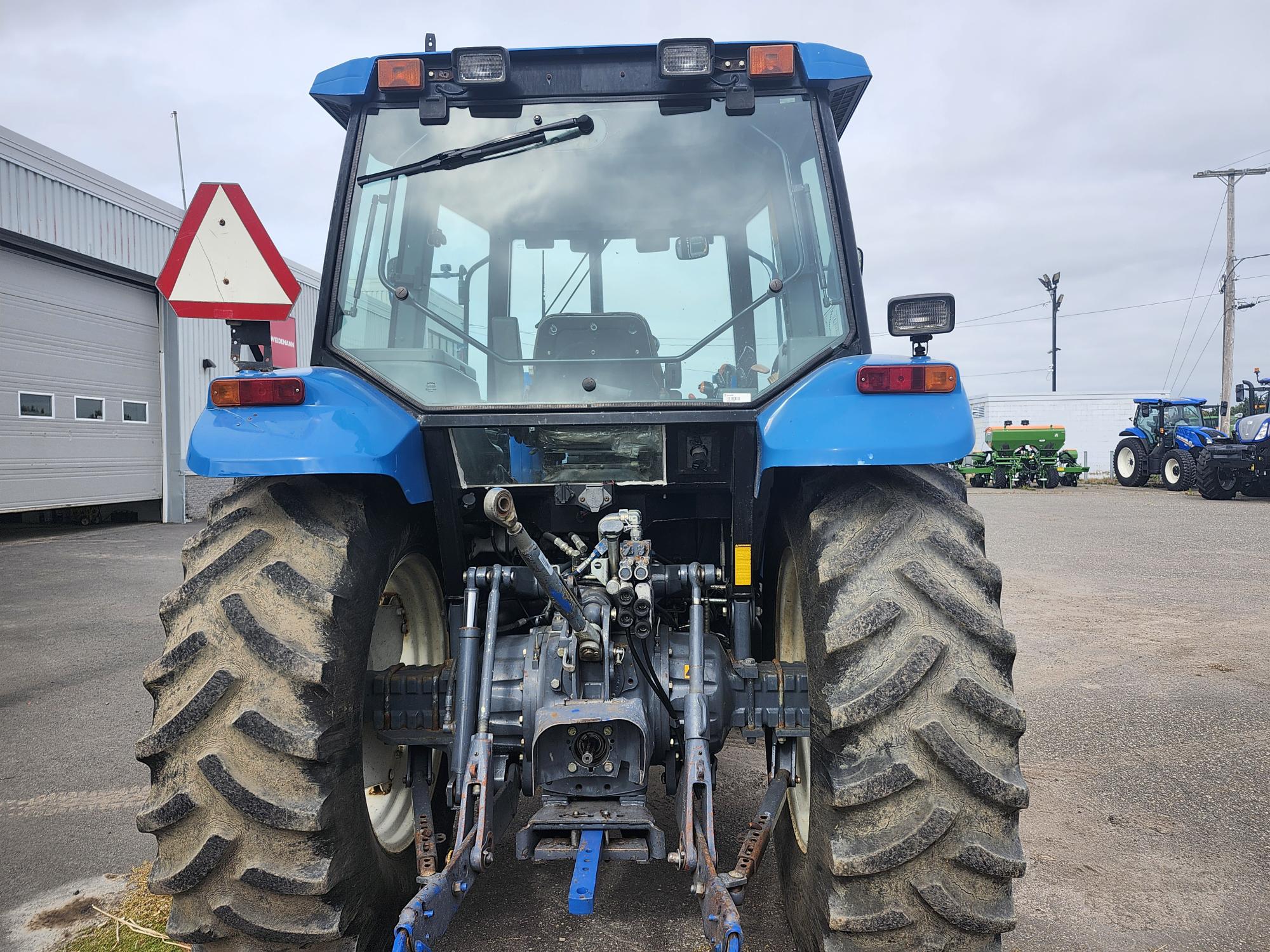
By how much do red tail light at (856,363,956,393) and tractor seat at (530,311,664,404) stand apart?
0.62m

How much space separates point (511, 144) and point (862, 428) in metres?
1.38

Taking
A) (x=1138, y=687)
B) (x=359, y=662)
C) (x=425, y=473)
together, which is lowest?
(x=1138, y=687)

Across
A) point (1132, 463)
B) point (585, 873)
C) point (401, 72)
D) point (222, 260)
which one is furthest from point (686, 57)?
point (1132, 463)

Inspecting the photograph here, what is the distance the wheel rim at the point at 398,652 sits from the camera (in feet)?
8.83

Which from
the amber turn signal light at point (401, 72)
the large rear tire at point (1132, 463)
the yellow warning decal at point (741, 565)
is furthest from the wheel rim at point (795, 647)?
the large rear tire at point (1132, 463)

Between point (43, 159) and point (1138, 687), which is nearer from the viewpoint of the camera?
point (1138, 687)

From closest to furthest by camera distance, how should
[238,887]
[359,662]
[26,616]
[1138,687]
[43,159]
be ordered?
[238,887], [359,662], [1138,687], [26,616], [43,159]

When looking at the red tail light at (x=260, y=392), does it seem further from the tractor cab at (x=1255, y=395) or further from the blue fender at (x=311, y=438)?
the tractor cab at (x=1255, y=395)

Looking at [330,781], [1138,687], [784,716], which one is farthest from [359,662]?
[1138,687]

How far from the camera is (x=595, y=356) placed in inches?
103

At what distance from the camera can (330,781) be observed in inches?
81.0

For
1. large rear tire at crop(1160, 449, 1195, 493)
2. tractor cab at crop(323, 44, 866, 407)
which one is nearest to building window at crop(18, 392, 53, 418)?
tractor cab at crop(323, 44, 866, 407)

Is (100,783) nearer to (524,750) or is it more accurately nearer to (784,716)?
(524,750)

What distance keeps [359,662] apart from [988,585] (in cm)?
162
